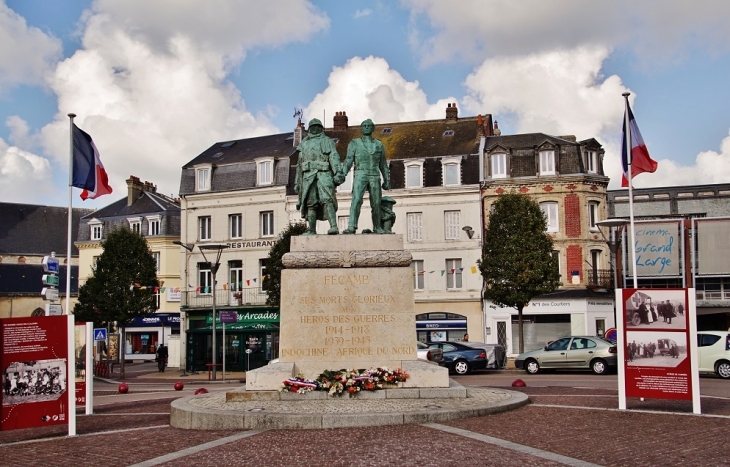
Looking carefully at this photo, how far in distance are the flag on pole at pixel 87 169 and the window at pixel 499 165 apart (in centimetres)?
2573

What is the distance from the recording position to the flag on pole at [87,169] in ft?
69.5

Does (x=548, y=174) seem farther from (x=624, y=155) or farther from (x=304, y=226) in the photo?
(x=624, y=155)

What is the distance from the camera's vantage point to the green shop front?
40.4m

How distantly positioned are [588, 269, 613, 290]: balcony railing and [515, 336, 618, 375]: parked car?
14568 millimetres

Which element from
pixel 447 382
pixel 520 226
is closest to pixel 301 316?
pixel 447 382

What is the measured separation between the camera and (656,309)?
12695 mm

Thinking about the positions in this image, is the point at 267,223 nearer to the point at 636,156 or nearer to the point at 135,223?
→ the point at 135,223

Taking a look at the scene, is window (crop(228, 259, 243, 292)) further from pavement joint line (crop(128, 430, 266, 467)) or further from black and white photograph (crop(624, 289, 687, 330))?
pavement joint line (crop(128, 430, 266, 467))

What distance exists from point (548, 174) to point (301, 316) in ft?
101

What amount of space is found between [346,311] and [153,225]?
44.7 meters

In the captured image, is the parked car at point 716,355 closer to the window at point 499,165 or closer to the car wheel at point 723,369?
the car wheel at point 723,369

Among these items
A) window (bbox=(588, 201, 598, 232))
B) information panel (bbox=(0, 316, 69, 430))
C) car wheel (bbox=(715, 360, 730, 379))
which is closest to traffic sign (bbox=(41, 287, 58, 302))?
information panel (bbox=(0, 316, 69, 430))

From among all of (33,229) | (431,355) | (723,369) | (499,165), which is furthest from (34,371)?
(33,229)

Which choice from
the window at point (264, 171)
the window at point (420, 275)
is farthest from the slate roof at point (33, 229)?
the window at point (420, 275)
